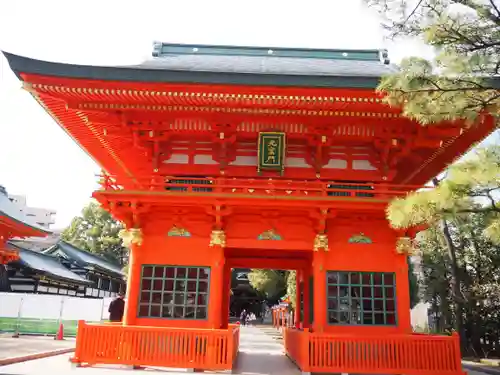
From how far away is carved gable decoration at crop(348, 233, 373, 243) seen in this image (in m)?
11.5

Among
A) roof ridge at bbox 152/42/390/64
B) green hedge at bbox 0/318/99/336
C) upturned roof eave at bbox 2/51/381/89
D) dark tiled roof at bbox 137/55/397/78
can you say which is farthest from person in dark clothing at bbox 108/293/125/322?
green hedge at bbox 0/318/99/336

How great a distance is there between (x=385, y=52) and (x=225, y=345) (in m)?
12.0

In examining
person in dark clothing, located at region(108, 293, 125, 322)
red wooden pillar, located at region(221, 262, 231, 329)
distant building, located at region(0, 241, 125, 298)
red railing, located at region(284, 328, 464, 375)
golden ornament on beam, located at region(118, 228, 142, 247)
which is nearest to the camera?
red railing, located at region(284, 328, 464, 375)

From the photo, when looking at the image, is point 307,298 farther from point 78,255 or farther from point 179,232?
point 78,255

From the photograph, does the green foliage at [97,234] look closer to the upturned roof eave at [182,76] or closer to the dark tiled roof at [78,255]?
the dark tiled roof at [78,255]

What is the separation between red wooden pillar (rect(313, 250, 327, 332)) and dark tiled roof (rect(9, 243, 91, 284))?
23.2m

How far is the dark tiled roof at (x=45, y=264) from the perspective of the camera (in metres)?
28.0

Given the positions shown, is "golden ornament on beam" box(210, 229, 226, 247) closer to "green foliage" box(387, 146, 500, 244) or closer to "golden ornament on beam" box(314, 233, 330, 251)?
"golden ornament on beam" box(314, 233, 330, 251)

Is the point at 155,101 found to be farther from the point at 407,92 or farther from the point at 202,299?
the point at 407,92

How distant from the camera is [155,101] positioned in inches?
417

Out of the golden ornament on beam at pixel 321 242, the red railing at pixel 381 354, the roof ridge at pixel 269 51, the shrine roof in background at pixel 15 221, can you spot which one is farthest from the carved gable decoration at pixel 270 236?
the shrine roof in background at pixel 15 221

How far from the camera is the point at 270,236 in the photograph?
1148cm

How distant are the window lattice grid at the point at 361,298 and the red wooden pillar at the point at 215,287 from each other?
2916mm

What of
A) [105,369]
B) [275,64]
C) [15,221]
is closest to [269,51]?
[275,64]
